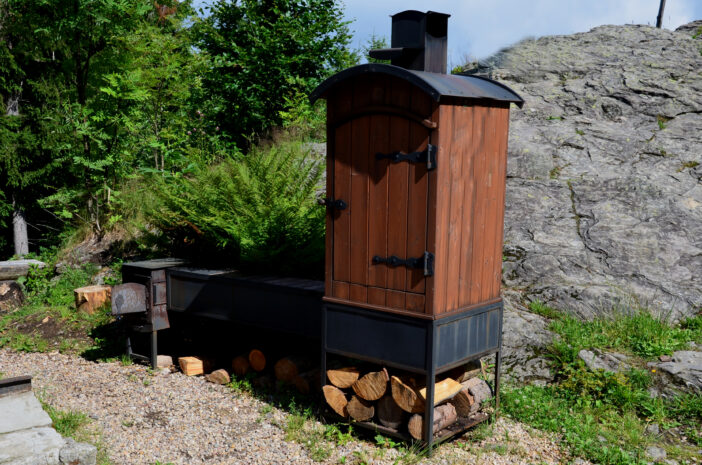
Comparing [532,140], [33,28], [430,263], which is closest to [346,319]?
[430,263]

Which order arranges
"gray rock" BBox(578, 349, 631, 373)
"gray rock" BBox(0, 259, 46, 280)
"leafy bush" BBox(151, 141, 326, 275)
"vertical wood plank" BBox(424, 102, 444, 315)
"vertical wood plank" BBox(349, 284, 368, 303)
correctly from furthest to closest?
"gray rock" BBox(0, 259, 46, 280), "leafy bush" BBox(151, 141, 326, 275), "gray rock" BBox(578, 349, 631, 373), "vertical wood plank" BBox(349, 284, 368, 303), "vertical wood plank" BBox(424, 102, 444, 315)

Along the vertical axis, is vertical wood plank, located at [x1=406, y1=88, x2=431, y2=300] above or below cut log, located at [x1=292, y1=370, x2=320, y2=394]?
above

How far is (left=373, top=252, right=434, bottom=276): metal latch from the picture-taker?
420 centimetres

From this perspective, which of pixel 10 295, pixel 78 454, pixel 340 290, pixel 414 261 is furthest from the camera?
pixel 10 295

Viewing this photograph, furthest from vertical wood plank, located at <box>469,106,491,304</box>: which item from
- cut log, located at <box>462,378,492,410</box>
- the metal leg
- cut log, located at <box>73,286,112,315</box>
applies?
cut log, located at <box>73,286,112,315</box>

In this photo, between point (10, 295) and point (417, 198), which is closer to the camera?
point (417, 198)

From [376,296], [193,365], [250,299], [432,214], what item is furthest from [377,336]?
[193,365]

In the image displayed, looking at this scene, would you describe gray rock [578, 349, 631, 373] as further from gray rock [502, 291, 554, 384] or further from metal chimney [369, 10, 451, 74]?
metal chimney [369, 10, 451, 74]

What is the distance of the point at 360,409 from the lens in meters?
4.65

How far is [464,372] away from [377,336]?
2.90 ft

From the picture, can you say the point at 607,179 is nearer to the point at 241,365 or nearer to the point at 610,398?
the point at 610,398

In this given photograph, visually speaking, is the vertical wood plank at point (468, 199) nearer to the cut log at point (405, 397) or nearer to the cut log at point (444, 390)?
the cut log at point (444, 390)

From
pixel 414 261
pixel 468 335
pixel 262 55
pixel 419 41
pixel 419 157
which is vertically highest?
pixel 262 55

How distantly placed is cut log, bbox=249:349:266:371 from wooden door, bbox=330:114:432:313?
1523 millimetres
